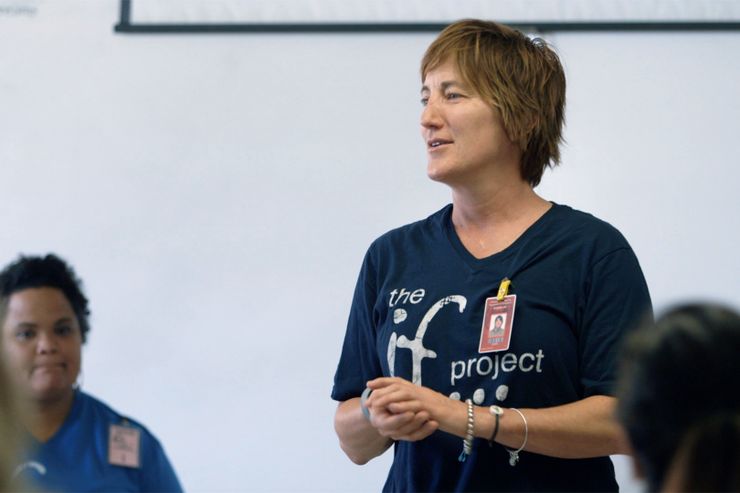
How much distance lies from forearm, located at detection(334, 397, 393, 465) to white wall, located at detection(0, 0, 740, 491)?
0.97 meters

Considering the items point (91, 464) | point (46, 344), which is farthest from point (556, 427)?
point (46, 344)

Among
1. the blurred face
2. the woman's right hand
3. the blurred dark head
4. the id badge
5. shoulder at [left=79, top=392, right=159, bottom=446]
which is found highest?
the blurred face

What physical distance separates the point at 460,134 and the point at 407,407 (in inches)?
21.7

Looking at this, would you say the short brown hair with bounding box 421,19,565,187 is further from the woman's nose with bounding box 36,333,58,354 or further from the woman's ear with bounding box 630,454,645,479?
the woman's ear with bounding box 630,454,645,479

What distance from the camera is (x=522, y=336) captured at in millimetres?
1984

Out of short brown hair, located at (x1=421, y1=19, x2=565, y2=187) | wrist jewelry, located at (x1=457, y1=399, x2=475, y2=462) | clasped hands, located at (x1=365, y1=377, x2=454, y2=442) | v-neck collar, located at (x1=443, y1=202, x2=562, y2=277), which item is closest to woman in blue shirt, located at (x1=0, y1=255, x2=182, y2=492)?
clasped hands, located at (x1=365, y1=377, x2=454, y2=442)

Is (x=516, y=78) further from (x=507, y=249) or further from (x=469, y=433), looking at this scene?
(x=469, y=433)

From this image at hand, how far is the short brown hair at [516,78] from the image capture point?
217cm

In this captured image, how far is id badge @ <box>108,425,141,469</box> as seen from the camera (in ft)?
6.77

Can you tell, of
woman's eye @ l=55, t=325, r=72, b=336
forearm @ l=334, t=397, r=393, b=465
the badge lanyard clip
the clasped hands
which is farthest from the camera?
woman's eye @ l=55, t=325, r=72, b=336

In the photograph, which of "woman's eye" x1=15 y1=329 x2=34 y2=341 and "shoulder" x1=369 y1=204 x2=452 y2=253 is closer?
"shoulder" x1=369 y1=204 x2=452 y2=253

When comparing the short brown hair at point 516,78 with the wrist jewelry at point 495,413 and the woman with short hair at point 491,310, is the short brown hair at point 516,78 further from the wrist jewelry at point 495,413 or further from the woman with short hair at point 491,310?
the wrist jewelry at point 495,413

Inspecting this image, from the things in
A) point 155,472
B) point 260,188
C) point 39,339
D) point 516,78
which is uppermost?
point 516,78

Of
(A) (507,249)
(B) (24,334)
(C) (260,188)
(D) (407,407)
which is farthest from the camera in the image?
(C) (260,188)
